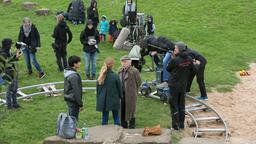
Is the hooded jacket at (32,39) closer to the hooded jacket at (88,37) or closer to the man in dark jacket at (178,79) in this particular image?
the hooded jacket at (88,37)

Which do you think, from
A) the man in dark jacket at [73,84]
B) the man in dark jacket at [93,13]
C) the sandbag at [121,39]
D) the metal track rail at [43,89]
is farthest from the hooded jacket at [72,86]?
the man in dark jacket at [93,13]

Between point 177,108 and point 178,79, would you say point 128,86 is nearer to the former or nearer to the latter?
point 178,79

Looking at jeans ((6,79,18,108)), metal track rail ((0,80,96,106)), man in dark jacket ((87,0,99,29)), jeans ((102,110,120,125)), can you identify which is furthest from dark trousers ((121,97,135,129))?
man in dark jacket ((87,0,99,29))

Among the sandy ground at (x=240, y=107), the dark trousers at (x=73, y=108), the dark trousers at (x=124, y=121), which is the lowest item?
the sandy ground at (x=240, y=107)

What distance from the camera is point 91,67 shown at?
15859 mm

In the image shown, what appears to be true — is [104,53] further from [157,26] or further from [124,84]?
[124,84]

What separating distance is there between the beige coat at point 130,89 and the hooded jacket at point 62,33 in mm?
4726

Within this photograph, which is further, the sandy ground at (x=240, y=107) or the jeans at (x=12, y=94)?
the jeans at (x=12, y=94)

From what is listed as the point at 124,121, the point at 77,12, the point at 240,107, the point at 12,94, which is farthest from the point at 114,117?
the point at 77,12

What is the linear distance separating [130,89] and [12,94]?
123 inches

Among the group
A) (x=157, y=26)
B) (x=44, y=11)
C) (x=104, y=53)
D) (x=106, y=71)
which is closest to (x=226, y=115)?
(x=106, y=71)

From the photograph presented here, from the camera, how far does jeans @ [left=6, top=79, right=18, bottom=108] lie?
12.4 meters

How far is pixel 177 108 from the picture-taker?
1159cm

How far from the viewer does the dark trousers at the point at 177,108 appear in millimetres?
11463
